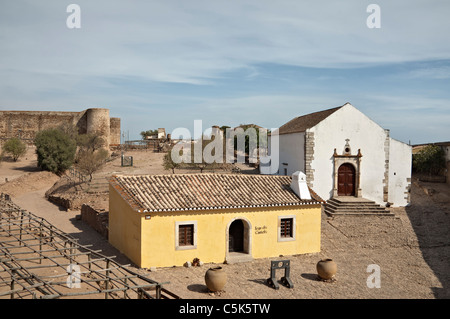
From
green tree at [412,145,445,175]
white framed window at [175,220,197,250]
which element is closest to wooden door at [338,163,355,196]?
green tree at [412,145,445,175]

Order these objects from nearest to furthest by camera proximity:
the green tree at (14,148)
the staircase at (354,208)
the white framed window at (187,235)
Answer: the white framed window at (187,235), the staircase at (354,208), the green tree at (14,148)

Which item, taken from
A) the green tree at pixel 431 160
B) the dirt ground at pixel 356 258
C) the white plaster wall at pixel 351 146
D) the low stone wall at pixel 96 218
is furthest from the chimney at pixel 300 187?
the green tree at pixel 431 160

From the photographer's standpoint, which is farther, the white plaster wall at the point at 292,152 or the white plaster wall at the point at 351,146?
the white plaster wall at the point at 292,152

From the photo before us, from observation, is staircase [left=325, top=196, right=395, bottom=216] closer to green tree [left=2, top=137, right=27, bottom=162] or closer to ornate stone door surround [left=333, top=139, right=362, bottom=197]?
ornate stone door surround [left=333, top=139, right=362, bottom=197]

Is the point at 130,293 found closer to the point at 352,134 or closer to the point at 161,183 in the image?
the point at 161,183

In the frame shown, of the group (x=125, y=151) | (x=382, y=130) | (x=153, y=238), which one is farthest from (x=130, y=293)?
(x=125, y=151)

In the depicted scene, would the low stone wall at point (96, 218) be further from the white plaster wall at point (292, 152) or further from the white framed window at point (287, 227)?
the white plaster wall at point (292, 152)

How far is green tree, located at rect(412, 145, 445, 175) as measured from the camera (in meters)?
31.8

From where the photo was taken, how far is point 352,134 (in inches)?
1015

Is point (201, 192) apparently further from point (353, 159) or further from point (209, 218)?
point (353, 159)

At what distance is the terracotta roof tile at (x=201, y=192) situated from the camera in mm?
16281

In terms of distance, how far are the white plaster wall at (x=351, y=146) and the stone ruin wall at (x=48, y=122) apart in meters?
34.8
